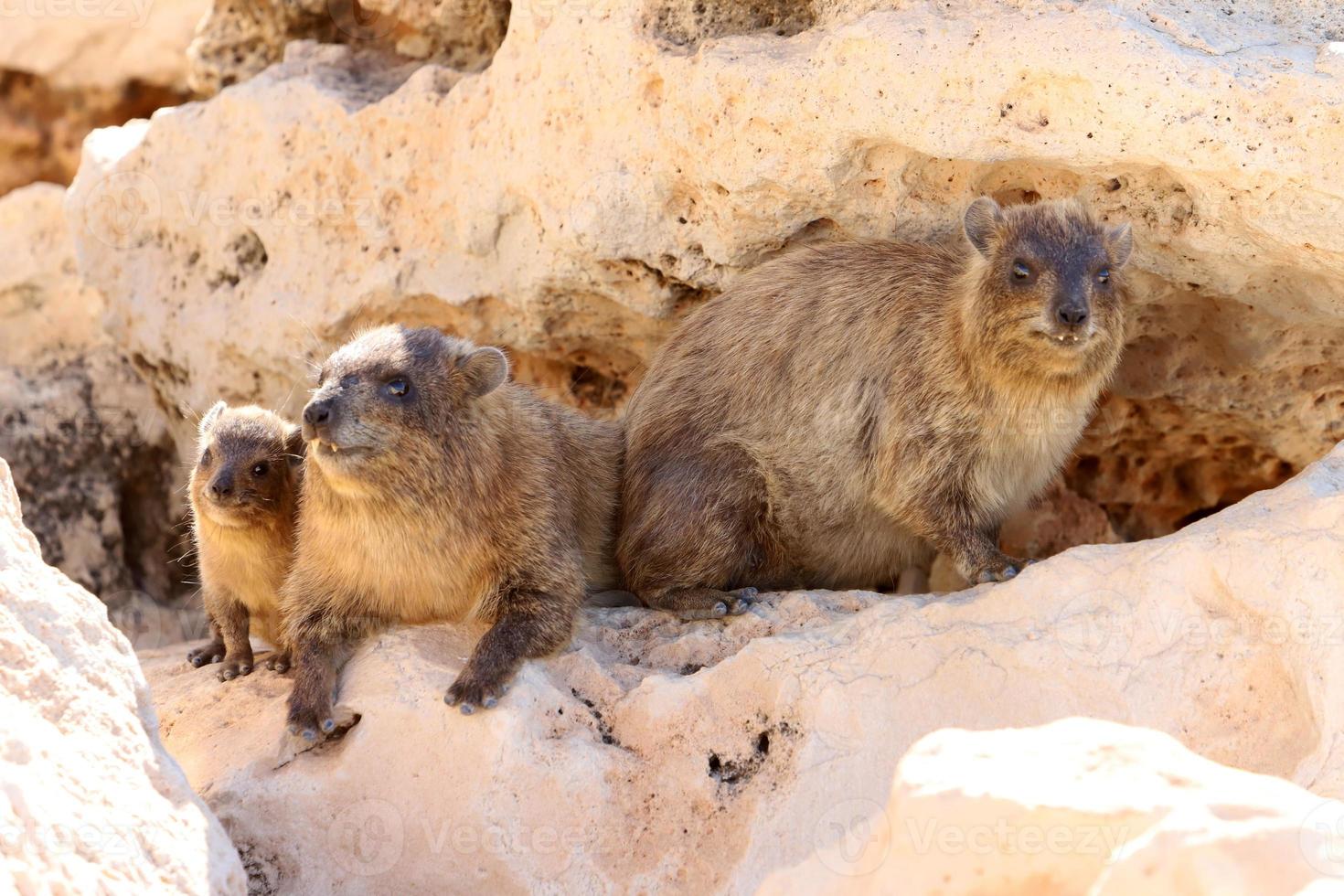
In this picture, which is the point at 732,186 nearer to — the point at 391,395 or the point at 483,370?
the point at 483,370

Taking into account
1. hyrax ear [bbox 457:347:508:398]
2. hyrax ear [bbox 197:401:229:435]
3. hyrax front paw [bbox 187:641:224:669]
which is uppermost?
hyrax ear [bbox 457:347:508:398]

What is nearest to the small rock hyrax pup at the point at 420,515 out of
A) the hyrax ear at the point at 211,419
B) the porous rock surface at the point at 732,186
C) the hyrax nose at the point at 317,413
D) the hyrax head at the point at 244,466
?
the hyrax nose at the point at 317,413

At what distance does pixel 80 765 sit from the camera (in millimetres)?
3605

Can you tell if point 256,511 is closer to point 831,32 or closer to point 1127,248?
point 831,32

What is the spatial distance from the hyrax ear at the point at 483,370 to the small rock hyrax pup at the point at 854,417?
946 millimetres

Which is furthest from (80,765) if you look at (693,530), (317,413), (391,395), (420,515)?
(693,530)

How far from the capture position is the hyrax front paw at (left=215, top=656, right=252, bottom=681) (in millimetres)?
5621

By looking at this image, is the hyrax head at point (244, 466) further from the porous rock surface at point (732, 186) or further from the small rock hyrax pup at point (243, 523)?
the porous rock surface at point (732, 186)

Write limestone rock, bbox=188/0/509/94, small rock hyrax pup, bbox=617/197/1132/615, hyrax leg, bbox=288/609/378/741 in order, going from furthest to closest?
1. limestone rock, bbox=188/0/509/94
2. small rock hyrax pup, bbox=617/197/1132/615
3. hyrax leg, bbox=288/609/378/741

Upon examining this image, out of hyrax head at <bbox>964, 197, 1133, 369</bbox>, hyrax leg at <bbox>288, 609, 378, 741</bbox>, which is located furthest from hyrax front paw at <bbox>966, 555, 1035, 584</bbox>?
hyrax leg at <bbox>288, 609, 378, 741</bbox>

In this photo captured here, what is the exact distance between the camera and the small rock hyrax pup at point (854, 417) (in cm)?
556

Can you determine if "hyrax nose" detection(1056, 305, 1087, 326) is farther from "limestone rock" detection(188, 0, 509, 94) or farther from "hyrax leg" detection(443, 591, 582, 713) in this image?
"limestone rock" detection(188, 0, 509, 94)

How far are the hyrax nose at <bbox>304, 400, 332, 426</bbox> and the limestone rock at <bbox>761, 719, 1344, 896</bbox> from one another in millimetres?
2584

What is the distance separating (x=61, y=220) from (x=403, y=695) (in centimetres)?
495
